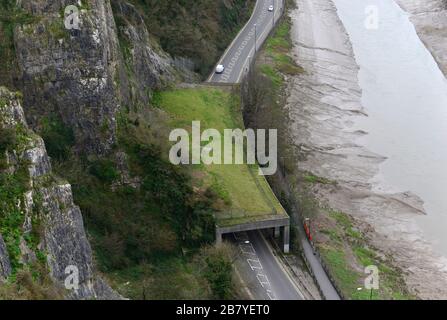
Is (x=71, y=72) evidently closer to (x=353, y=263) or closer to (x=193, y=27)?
(x=353, y=263)

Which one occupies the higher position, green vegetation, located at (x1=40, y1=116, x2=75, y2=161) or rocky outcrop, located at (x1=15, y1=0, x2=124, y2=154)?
rocky outcrop, located at (x1=15, y1=0, x2=124, y2=154)

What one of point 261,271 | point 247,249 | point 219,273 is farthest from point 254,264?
point 219,273

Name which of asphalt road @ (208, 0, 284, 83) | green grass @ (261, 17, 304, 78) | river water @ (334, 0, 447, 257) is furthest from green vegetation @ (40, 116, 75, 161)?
green grass @ (261, 17, 304, 78)

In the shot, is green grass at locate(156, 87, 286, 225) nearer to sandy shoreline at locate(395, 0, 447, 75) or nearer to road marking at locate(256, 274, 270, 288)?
road marking at locate(256, 274, 270, 288)

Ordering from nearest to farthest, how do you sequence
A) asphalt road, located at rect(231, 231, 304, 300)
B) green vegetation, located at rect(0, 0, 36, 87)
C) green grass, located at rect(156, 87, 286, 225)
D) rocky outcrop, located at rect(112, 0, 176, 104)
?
asphalt road, located at rect(231, 231, 304, 300) → green vegetation, located at rect(0, 0, 36, 87) → green grass, located at rect(156, 87, 286, 225) → rocky outcrop, located at rect(112, 0, 176, 104)

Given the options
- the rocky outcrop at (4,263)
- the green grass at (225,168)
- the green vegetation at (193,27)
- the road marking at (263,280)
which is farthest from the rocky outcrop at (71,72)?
the green vegetation at (193,27)

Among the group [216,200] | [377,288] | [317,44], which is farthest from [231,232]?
[317,44]

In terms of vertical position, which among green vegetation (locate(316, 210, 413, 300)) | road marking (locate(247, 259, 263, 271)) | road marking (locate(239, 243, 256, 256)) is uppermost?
road marking (locate(239, 243, 256, 256))

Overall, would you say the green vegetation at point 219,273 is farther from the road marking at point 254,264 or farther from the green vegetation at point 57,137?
the green vegetation at point 57,137
